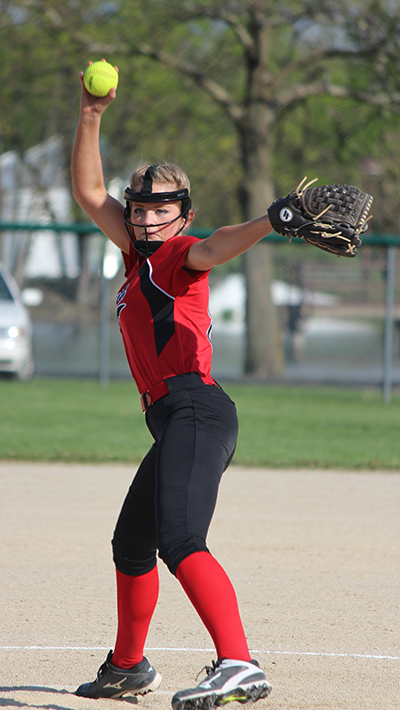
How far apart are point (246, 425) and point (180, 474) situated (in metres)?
7.05

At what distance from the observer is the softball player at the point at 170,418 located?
2.44 metres

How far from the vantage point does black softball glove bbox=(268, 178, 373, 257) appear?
2.44 m

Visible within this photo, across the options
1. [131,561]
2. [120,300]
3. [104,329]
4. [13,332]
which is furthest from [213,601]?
[13,332]

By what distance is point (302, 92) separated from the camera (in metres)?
15.2

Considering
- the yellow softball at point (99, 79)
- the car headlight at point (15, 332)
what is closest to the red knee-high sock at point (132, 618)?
the yellow softball at point (99, 79)

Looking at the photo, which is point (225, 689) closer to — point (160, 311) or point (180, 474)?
point (180, 474)

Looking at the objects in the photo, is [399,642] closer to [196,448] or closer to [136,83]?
[196,448]

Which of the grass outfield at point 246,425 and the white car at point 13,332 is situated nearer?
the grass outfield at point 246,425

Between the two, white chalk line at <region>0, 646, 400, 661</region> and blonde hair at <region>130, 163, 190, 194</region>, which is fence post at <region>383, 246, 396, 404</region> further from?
blonde hair at <region>130, 163, 190, 194</region>

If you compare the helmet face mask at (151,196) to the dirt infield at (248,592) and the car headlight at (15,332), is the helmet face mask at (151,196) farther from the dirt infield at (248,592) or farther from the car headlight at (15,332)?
the car headlight at (15,332)

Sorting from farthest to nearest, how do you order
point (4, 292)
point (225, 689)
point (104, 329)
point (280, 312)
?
point (280, 312), point (4, 292), point (104, 329), point (225, 689)

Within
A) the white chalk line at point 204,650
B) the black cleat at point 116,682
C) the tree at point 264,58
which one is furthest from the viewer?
the tree at point 264,58

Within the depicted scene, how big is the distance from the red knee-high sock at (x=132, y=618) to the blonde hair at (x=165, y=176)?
1373mm

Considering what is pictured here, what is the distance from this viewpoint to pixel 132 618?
113 inches
